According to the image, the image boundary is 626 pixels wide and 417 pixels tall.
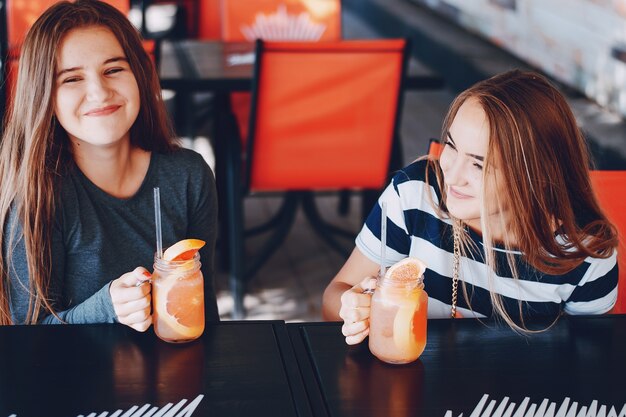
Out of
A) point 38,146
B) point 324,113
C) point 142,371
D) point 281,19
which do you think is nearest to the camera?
point 142,371

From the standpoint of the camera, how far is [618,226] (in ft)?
6.40

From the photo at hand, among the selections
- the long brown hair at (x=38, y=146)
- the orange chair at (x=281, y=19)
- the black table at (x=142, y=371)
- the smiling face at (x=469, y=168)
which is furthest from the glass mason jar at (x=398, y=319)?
the orange chair at (x=281, y=19)

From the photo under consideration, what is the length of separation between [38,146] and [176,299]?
0.48 m

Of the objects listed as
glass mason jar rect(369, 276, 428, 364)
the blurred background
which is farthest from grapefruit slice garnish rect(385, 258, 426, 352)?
the blurred background

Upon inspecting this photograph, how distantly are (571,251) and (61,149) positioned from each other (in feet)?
3.27

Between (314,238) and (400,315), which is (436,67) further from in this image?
(400,315)

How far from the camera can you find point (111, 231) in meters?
1.86

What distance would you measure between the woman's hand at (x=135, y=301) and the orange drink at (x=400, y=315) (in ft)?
1.21

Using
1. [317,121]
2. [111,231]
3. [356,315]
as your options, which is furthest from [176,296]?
[317,121]

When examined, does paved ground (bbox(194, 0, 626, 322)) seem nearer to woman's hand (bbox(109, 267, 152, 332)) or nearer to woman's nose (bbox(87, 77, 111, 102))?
woman's nose (bbox(87, 77, 111, 102))

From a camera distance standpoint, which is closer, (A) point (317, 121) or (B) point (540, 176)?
(B) point (540, 176)

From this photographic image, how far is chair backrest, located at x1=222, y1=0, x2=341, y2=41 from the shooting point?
4.13 m

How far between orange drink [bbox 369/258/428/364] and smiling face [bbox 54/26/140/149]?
0.66 m

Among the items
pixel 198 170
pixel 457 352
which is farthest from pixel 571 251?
pixel 198 170
